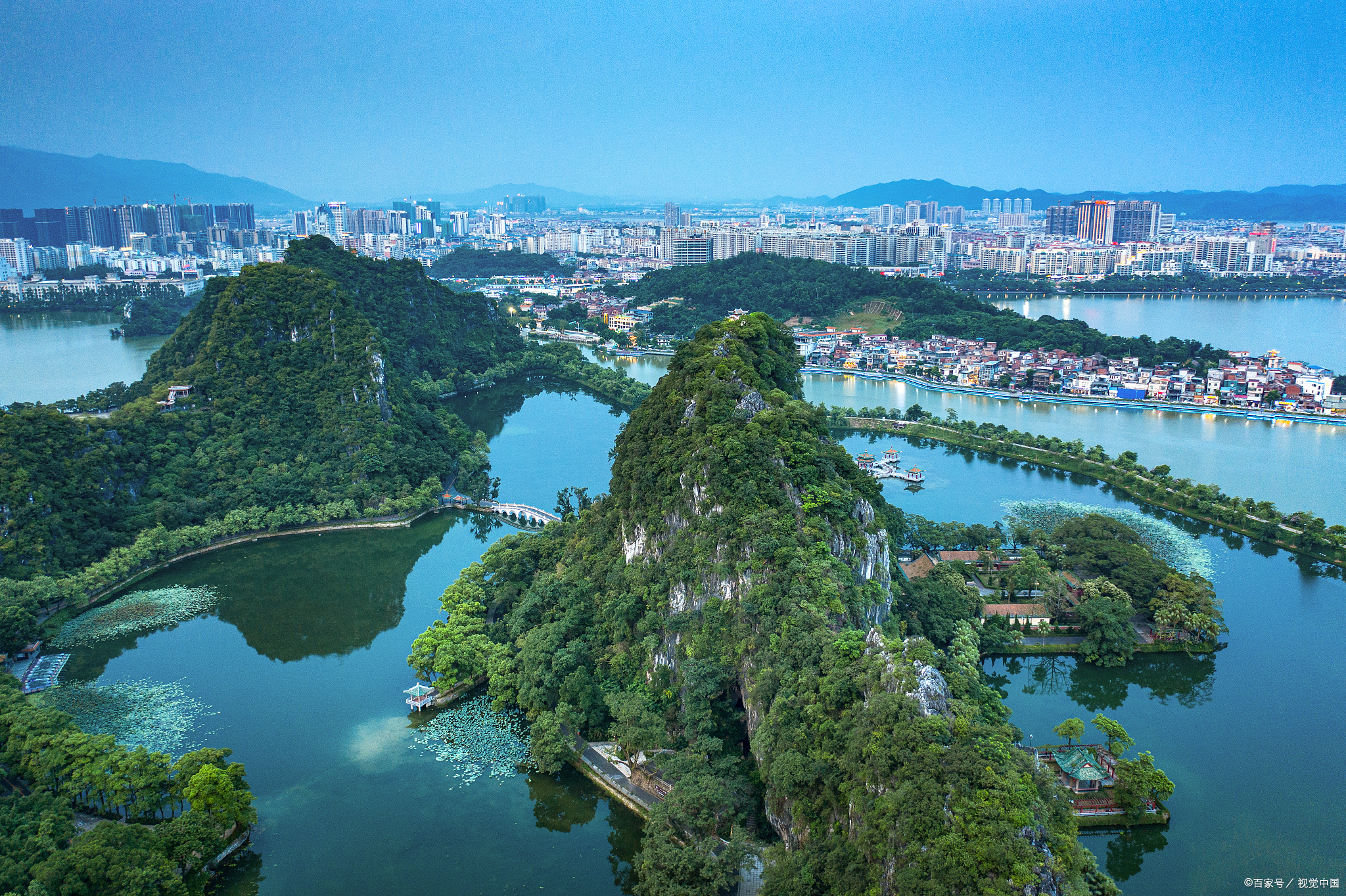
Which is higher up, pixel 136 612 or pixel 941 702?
pixel 941 702

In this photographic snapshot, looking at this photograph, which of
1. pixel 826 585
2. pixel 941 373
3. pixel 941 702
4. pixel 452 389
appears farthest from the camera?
pixel 941 373

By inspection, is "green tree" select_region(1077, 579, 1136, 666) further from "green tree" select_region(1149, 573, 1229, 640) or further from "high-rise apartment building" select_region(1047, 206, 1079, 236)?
"high-rise apartment building" select_region(1047, 206, 1079, 236)

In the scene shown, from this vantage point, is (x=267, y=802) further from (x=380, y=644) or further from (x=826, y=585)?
(x=826, y=585)

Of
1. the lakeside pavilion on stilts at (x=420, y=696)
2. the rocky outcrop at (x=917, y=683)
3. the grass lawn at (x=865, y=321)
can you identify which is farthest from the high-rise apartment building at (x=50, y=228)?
the rocky outcrop at (x=917, y=683)

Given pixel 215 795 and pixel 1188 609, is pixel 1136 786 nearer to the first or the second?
pixel 1188 609

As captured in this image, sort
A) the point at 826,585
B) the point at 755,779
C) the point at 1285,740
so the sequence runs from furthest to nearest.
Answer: the point at 1285,740
the point at 826,585
the point at 755,779

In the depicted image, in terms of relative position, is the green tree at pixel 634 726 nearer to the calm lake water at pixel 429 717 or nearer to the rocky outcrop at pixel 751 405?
the calm lake water at pixel 429 717

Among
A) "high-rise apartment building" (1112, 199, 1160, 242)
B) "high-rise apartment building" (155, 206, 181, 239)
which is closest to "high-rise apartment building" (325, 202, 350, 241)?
"high-rise apartment building" (155, 206, 181, 239)

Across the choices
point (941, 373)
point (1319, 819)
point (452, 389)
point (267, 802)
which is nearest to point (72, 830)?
Answer: point (267, 802)
